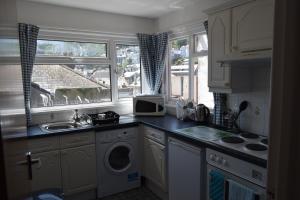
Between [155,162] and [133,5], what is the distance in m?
2.09

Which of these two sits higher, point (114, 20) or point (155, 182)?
point (114, 20)

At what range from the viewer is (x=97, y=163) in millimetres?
2711

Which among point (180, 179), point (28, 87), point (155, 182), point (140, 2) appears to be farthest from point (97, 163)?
point (140, 2)

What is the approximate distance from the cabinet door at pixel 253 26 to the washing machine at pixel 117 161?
1709mm

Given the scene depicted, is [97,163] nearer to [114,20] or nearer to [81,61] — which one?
[81,61]

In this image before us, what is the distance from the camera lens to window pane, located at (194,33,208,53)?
284 cm

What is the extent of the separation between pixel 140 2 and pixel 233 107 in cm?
174

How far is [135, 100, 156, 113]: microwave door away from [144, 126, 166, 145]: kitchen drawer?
0.45 meters

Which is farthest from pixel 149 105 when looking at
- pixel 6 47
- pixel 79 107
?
pixel 6 47

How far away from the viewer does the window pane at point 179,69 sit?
10.6 ft

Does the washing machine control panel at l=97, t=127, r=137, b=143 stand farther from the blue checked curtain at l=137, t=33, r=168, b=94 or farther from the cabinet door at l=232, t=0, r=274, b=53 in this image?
the cabinet door at l=232, t=0, r=274, b=53

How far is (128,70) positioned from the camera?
3.68 meters

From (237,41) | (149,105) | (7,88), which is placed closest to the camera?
(7,88)

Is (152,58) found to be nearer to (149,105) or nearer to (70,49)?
(149,105)
